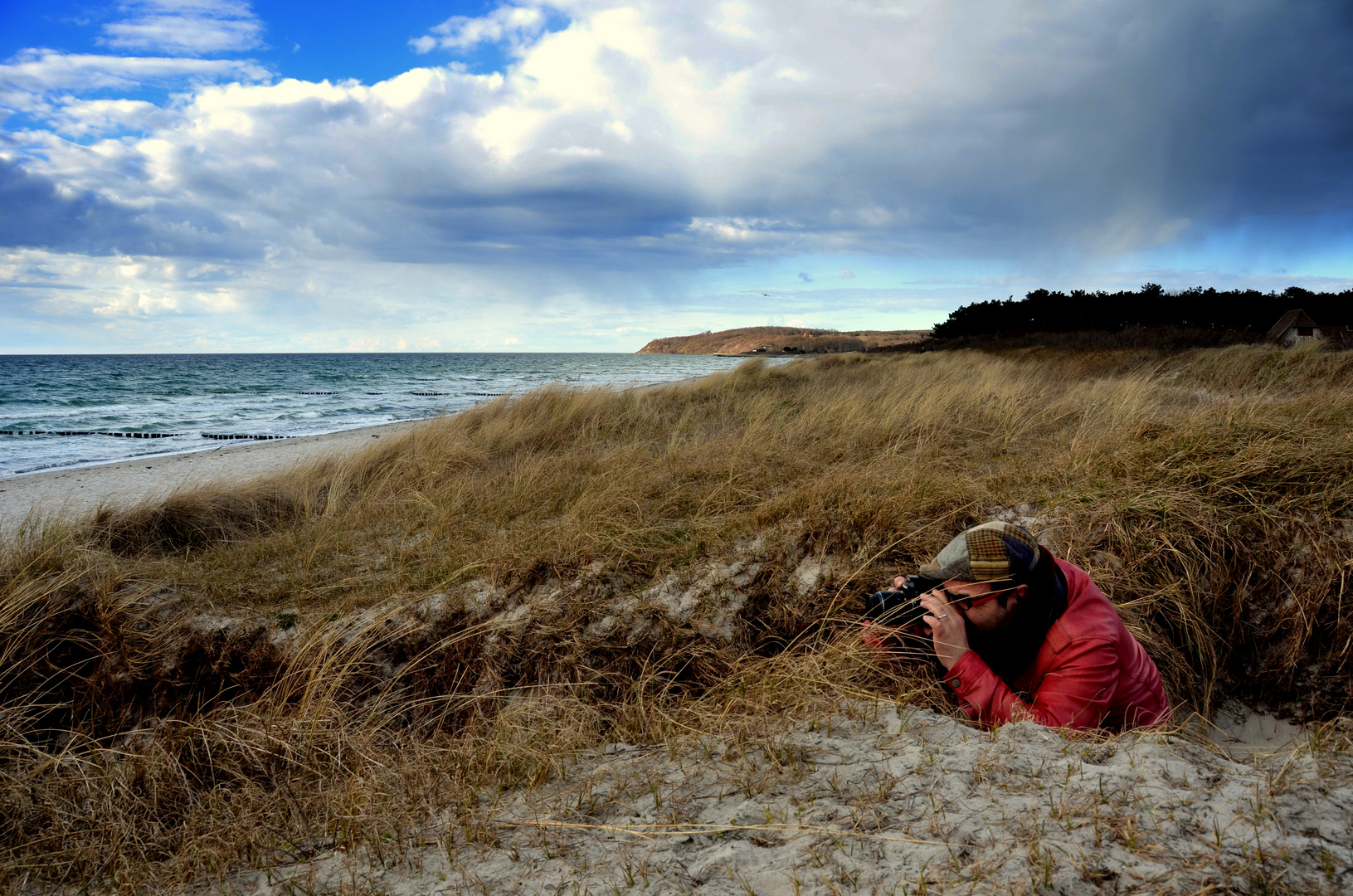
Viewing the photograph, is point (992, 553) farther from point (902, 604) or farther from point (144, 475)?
point (144, 475)

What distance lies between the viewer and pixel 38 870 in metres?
2.34

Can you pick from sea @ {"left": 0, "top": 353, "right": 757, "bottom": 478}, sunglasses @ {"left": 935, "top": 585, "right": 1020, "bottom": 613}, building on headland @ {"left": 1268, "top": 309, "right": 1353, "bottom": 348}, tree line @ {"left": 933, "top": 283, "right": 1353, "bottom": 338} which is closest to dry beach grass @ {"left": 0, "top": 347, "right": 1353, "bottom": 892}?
sunglasses @ {"left": 935, "top": 585, "right": 1020, "bottom": 613}

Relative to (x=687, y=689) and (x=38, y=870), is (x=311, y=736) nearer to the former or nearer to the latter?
(x=38, y=870)

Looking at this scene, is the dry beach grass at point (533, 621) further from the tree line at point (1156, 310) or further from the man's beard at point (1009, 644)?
the tree line at point (1156, 310)

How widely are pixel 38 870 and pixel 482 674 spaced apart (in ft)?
5.85

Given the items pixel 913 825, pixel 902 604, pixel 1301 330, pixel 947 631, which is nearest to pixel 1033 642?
pixel 947 631

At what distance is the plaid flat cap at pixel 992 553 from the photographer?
247 centimetres

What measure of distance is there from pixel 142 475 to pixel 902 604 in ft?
38.8

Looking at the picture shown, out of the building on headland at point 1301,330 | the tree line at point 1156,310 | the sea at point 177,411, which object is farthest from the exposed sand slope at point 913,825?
the tree line at point 1156,310

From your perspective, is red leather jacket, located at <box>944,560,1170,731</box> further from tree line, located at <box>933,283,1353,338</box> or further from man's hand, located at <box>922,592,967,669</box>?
tree line, located at <box>933,283,1353,338</box>

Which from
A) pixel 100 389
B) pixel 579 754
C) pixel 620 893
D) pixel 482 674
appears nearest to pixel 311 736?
pixel 482 674

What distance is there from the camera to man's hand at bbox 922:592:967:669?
103 inches

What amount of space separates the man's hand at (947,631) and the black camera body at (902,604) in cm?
22

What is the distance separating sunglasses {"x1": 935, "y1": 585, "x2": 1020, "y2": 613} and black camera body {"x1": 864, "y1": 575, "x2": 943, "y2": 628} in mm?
179
